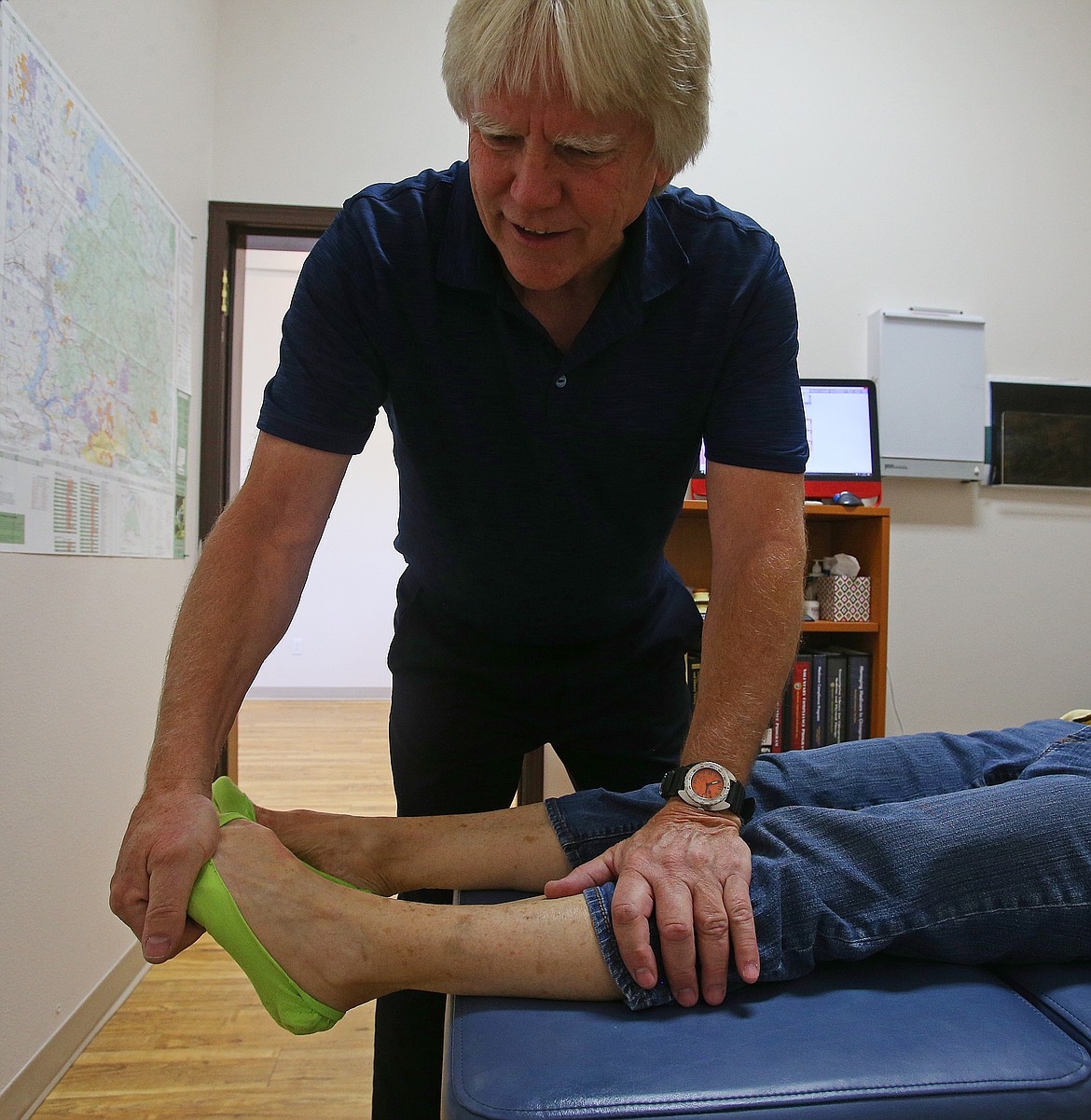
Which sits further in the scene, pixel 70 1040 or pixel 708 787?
pixel 70 1040

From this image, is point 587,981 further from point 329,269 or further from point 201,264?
point 201,264

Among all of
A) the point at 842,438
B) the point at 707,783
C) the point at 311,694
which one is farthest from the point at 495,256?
the point at 311,694

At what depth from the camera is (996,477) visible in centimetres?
285

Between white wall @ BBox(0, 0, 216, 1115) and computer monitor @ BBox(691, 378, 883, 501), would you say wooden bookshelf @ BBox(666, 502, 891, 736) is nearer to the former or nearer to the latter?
computer monitor @ BBox(691, 378, 883, 501)

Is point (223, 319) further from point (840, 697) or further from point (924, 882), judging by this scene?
point (924, 882)

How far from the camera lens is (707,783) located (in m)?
0.85

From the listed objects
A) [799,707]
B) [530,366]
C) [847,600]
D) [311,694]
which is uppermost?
[530,366]

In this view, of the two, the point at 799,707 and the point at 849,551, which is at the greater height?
the point at 849,551

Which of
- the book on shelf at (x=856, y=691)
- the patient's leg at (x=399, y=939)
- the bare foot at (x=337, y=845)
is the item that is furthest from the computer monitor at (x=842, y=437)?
the patient's leg at (x=399, y=939)

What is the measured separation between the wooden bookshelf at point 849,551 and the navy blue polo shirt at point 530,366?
47.1 inches

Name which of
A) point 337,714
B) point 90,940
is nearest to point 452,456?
point 90,940

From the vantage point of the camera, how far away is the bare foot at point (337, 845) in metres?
0.97

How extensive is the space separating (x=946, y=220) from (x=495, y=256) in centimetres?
241

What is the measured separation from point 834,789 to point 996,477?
218cm
